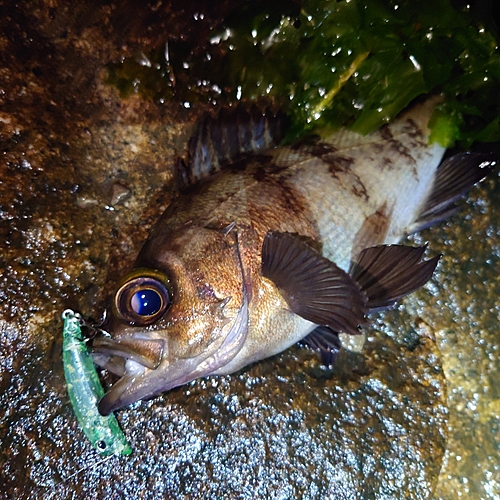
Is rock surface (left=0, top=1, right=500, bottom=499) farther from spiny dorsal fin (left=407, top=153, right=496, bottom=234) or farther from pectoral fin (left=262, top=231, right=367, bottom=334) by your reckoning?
pectoral fin (left=262, top=231, right=367, bottom=334)

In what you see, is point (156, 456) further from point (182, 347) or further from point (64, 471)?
point (182, 347)

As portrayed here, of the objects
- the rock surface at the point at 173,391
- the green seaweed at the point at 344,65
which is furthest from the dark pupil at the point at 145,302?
the green seaweed at the point at 344,65

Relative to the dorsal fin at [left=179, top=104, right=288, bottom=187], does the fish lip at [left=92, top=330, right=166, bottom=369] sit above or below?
below

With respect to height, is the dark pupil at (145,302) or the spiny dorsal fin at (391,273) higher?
the spiny dorsal fin at (391,273)

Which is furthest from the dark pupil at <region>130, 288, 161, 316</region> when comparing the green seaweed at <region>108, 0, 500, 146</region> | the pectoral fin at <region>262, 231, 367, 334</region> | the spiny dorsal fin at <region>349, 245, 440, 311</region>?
the green seaweed at <region>108, 0, 500, 146</region>

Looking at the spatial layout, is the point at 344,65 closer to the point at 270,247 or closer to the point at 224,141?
the point at 224,141

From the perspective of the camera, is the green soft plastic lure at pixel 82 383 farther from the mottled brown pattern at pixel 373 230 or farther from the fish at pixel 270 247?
the mottled brown pattern at pixel 373 230
